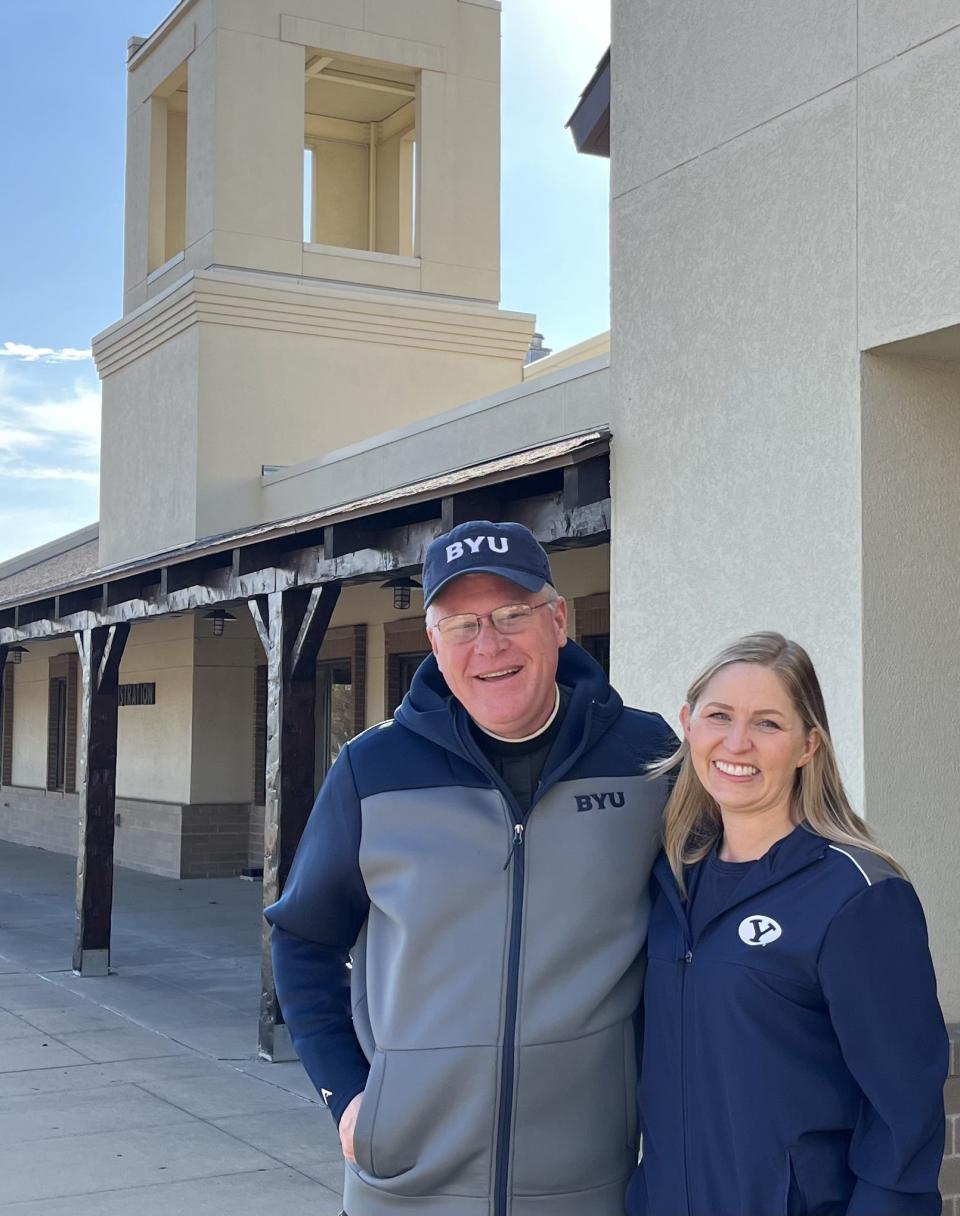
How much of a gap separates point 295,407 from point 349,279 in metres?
1.53

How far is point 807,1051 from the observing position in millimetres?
2264

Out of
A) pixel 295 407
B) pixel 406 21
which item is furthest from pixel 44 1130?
pixel 406 21

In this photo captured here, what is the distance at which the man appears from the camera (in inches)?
98.6

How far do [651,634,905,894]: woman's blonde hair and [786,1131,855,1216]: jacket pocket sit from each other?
0.42m

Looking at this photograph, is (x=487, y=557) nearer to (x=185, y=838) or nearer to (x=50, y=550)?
(x=185, y=838)

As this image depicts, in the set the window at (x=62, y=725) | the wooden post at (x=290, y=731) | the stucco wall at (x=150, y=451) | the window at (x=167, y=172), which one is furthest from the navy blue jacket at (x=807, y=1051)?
the window at (x=62, y=725)

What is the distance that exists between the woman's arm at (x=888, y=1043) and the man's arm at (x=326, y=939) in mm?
873

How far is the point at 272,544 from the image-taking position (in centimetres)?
893

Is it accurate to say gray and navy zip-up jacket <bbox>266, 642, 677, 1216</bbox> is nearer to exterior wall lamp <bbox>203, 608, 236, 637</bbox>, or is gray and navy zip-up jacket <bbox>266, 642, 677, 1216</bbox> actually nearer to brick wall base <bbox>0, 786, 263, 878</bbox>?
exterior wall lamp <bbox>203, 608, 236, 637</bbox>

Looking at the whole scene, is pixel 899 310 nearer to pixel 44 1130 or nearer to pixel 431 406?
pixel 44 1130

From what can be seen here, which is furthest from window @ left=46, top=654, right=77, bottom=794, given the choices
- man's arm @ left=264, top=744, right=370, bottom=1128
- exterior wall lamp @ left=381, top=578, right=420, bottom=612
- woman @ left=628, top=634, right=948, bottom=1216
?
woman @ left=628, top=634, right=948, bottom=1216

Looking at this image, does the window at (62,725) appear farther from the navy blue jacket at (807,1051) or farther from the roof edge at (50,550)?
the navy blue jacket at (807,1051)

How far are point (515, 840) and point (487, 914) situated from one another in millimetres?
130

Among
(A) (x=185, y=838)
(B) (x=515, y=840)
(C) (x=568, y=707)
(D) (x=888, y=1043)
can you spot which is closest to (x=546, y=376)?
(A) (x=185, y=838)
